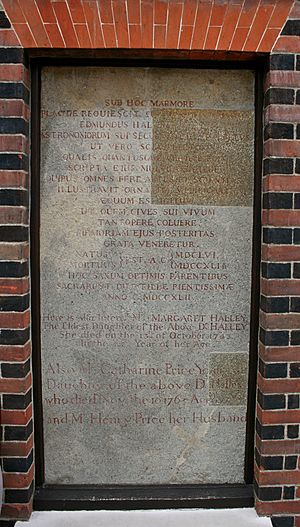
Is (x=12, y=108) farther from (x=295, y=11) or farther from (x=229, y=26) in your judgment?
(x=295, y=11)

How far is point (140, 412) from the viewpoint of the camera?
296cm

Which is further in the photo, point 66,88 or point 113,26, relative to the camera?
point 66,88

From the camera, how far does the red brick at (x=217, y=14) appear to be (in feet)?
8.52

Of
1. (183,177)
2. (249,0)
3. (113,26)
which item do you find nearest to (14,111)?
(113,26)

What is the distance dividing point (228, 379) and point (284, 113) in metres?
1.47

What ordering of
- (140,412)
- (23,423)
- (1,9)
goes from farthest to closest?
(140,412) → (23,423) → (1,9)

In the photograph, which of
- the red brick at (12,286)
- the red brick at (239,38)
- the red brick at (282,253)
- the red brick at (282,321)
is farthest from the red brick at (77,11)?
the red brick at (282,321)

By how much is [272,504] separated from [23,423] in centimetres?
142

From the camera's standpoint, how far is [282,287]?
2742 millimetres

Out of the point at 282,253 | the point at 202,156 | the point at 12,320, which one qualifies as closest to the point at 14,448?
the point at 12,320

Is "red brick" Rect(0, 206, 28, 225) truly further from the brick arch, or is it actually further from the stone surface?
the stone surface

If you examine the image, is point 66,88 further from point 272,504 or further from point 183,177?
point 272,504

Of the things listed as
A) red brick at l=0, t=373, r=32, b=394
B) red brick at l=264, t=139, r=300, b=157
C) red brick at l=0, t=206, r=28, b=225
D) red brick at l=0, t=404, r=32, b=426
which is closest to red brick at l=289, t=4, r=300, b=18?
red brick at l=264, t=139, r=300, b=157

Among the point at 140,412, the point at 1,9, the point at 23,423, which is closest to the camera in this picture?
the point at 1,9
